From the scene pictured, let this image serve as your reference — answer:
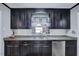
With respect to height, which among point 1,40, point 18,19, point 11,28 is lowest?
point 1,40

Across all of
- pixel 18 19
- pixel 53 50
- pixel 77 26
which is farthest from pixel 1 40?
pixel 77 26

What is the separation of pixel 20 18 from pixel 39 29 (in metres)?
0.84

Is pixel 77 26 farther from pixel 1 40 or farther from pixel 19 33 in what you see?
pixel 1 40

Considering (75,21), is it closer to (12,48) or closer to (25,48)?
(25,48)

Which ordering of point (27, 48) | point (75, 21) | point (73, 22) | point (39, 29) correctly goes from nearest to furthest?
point (27, 48)
point (75, 21)
point (73, 22)
point (39, 29)

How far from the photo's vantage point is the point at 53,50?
432 cm

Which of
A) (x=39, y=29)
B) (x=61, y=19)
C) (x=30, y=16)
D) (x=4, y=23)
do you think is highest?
(x=30, y=16)

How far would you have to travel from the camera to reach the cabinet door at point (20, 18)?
4.96m

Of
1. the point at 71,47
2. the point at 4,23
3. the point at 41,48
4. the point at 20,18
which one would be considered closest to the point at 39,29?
the point at 20,18

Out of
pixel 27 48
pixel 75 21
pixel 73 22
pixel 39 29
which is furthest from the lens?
pixel 39 29

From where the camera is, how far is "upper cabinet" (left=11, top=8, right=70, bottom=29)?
4969 mm

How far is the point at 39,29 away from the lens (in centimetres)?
522

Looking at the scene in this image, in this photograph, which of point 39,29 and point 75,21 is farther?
point 39,29

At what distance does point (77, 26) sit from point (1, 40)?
8.29 ft
